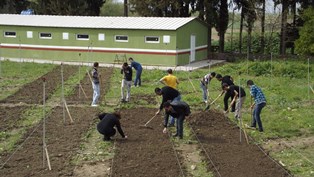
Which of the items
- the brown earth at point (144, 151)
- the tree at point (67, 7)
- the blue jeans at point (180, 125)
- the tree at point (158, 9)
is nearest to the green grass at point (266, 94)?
the brown earth at point (144, 151)

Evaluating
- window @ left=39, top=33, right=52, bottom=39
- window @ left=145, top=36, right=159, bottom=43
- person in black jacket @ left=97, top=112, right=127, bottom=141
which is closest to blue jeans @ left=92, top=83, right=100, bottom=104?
person in black jacket @ left=97, top=112, right=127, bottom=141

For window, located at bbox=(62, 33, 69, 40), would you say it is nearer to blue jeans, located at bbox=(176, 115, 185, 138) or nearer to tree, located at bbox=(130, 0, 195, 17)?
tree, located at bbox=(130, 0, 195, 17)

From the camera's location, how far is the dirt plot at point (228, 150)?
9755 millimetres

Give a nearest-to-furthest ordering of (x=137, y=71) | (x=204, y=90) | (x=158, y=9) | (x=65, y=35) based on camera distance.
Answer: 1. (x=204, y=90)
2. (x=137, y=71)
3. (x=65, y=35)
4. (x=158, y=9)

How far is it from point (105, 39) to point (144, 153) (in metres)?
20.2

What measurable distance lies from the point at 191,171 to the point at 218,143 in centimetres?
223

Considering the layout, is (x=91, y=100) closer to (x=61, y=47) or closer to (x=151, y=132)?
(x=151, y=132)

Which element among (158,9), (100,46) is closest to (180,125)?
(100,46)

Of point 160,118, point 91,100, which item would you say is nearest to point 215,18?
point 91,100

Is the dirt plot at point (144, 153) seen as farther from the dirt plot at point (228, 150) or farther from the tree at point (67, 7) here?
the tree at point (67, 7)

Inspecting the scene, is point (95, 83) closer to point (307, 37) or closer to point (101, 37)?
point (101, 37)

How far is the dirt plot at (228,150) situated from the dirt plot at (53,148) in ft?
10.4

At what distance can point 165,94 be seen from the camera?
12992mm

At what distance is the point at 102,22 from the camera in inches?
1241
